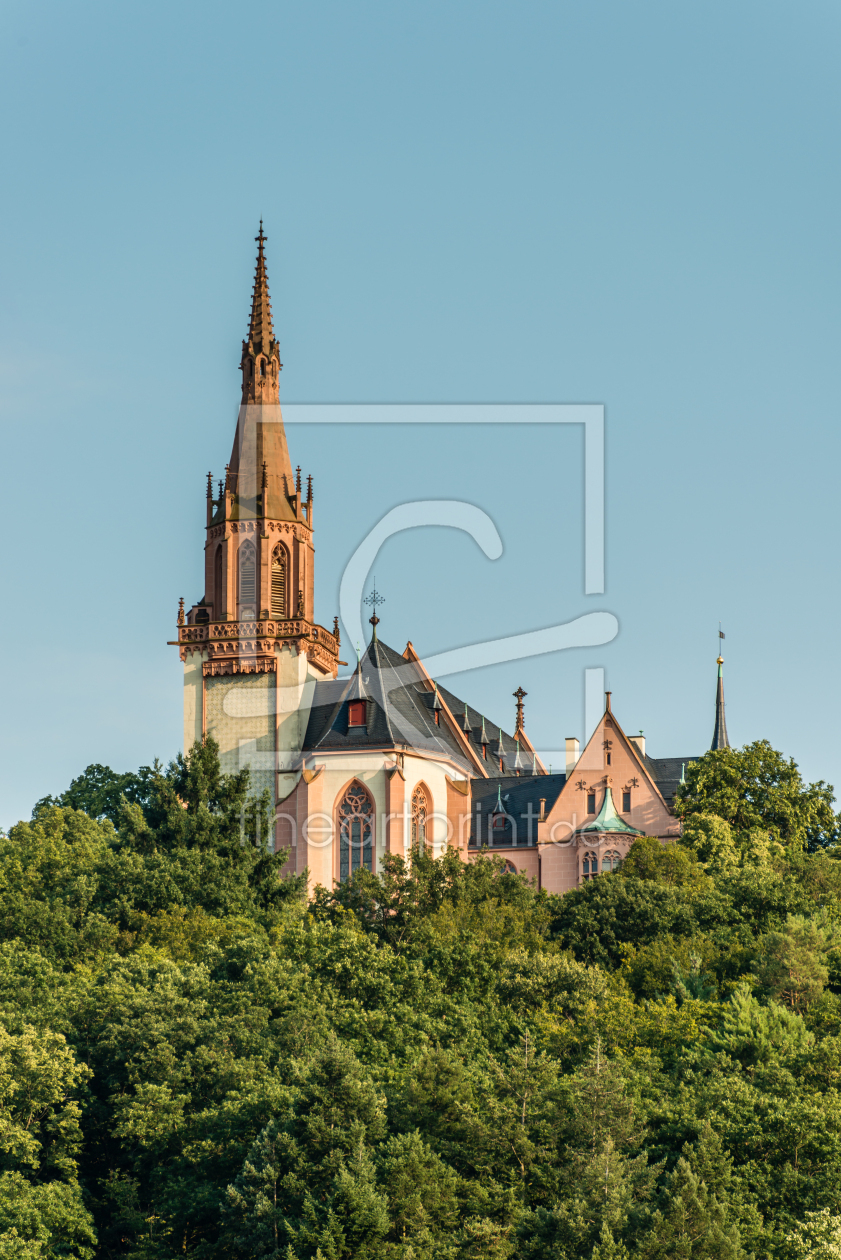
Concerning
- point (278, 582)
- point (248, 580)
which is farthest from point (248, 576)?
point (278, 582)

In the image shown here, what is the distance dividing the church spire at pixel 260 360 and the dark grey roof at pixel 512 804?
747 inches

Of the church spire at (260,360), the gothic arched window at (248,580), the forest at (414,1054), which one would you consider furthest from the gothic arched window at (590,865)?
the church spire at (260,360)

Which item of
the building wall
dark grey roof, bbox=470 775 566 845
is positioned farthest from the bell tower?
dark grey roof, bbox=470 775 566 845

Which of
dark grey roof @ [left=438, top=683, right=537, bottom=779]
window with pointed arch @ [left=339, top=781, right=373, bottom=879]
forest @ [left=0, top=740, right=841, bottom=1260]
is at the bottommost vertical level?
forest @ [left=0, top=740, right=841, bottom=1260]

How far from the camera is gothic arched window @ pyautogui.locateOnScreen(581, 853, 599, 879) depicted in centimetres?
8244

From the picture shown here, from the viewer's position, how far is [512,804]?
286ft

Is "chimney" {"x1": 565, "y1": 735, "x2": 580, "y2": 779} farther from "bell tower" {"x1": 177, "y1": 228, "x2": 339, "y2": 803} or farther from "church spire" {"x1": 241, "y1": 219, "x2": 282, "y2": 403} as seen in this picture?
"church spire" {"x1": 241, "y1": 219, "x2": 282, "y2": 403}

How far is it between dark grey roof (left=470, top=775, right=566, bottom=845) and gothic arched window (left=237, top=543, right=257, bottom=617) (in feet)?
37.8

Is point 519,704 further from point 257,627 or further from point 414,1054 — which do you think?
point 414,1054

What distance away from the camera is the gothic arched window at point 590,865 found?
82438 mm

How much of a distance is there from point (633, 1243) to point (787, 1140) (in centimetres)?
620

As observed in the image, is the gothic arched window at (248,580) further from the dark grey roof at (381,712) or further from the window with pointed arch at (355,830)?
the window with pointed arch at (355,830)

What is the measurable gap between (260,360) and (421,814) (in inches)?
865

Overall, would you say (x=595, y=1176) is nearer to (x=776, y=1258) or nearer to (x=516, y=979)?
(x=776, y=1258)
